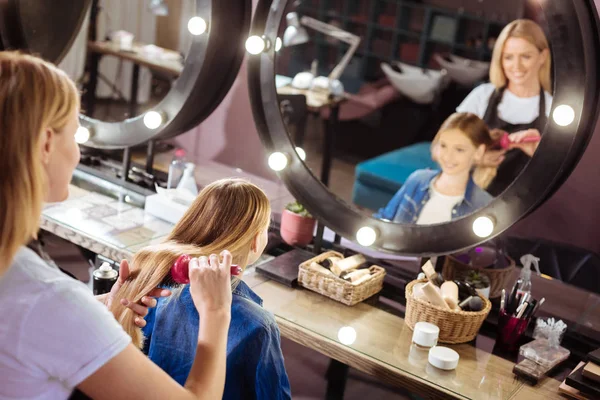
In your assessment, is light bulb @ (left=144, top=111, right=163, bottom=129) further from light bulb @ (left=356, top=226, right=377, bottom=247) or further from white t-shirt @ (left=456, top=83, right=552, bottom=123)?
white t-shirt @ (left=456, top=83, right=552, bottom=123)

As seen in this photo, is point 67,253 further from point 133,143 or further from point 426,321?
point 426,321

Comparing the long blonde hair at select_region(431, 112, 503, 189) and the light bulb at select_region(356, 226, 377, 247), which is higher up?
the long blonde hair at select_region(431, 112, 503, 189)

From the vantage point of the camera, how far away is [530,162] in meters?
1.61

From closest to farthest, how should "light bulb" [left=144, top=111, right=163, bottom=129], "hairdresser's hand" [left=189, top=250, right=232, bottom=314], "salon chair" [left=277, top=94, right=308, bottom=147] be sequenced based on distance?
"hairdresser's hand" [left=189, top=250, right=232, bottom=314] → "light bulb" [left=144, top=111, right=163, bottom=129] → "salon chair" [left=277, top=94, right=308, bottom=147]

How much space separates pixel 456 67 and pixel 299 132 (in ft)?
3.45

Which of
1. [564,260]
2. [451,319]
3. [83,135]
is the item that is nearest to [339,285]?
[451,319]

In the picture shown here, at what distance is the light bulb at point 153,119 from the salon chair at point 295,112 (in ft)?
1.49

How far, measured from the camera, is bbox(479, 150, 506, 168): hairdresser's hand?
1819 millimetres

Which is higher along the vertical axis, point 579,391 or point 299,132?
point 299,132

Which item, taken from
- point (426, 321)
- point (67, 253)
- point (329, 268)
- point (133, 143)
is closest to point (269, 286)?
point (329, 268)

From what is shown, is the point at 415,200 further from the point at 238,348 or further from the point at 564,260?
the point at 238,348

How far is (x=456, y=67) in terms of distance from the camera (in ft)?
10.6

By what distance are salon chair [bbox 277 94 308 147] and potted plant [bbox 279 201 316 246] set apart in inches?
15.9

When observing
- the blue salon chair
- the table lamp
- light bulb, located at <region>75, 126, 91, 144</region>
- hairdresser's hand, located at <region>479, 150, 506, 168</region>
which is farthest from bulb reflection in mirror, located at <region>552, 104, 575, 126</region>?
light bulb, located at <region>75, 126, 91, 144</region>
